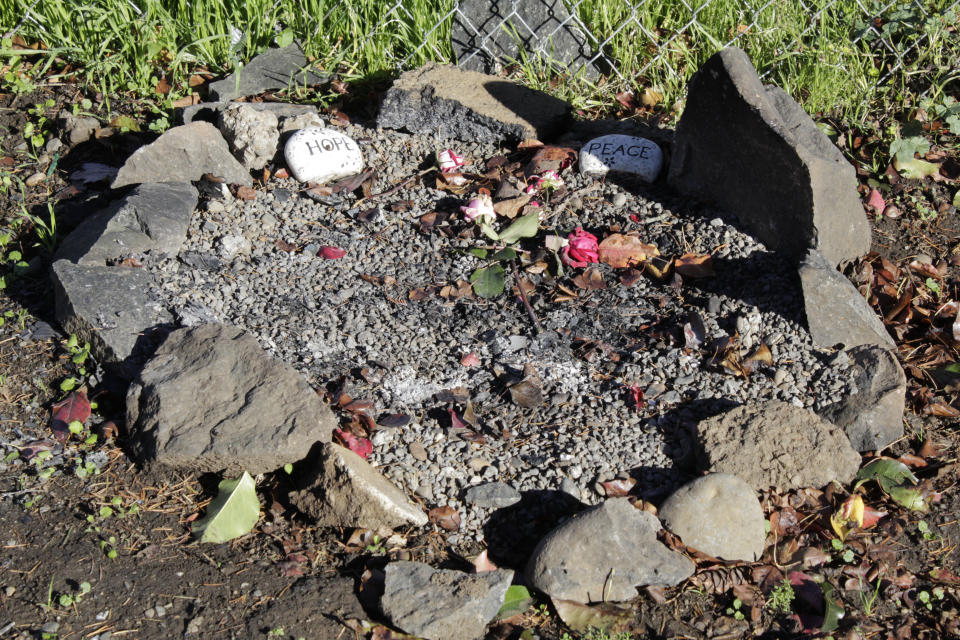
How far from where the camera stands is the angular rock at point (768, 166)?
2832 millimetres

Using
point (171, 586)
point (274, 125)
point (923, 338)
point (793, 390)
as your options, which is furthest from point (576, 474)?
point (274, 125)

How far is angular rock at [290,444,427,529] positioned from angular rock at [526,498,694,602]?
1.14 ft

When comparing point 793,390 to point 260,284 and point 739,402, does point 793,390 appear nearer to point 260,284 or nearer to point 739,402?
point 739,402

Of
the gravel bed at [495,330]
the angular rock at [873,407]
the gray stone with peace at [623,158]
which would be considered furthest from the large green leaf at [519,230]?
the angular rock at [873,407]

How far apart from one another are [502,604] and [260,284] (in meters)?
1.37

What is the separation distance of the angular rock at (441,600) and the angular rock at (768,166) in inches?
62.4

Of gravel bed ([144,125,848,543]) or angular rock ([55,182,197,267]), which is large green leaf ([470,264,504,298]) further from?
angular rock ([55,182,197,267])

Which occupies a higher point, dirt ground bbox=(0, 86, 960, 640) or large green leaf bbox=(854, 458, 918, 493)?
large green leaf bbox=(854, 458, 918, 493)

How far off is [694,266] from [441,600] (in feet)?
4.87

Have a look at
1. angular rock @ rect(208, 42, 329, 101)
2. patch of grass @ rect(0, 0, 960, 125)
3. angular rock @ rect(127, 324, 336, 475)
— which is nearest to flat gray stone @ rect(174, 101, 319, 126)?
angular rock @ rect(208, 42, 329, 101)

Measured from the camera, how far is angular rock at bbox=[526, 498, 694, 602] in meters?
2.10

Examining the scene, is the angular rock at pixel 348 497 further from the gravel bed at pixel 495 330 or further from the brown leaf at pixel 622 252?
the brown leaf at pixel 622 252

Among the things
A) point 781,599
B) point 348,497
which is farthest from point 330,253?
point 781,599

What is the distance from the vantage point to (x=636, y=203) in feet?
10.6
